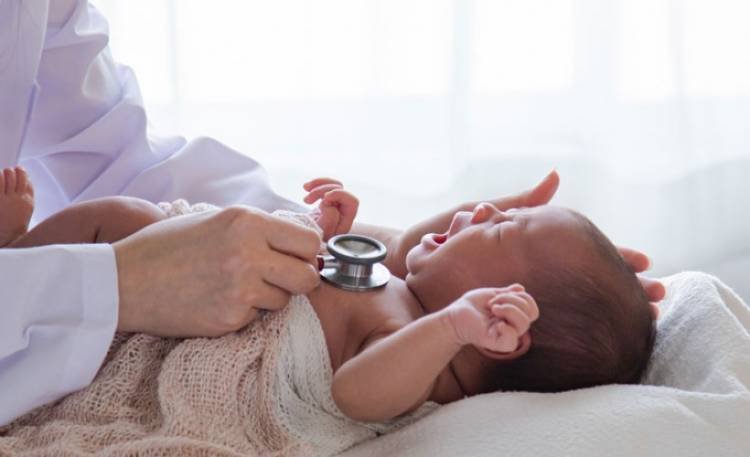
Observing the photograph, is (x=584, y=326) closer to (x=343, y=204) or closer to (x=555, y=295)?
(x=555, y=295)

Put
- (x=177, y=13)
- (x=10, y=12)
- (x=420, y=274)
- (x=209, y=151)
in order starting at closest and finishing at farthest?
(x=420, y=274)
(x=10, y=12)
(x=209, y=151)
(x=177, y=13)

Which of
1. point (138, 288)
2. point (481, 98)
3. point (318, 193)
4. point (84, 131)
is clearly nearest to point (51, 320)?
point (138, 288)

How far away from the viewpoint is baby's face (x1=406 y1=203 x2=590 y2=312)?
1064 millimetres

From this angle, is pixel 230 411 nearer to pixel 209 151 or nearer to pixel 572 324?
pixel 572 324

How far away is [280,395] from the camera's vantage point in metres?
0.98

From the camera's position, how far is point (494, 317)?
2.95ft

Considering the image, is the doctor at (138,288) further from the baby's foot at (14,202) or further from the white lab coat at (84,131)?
the white lab coat at (84,131)

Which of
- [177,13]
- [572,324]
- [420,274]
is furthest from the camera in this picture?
[177,13]

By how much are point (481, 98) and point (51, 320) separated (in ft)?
4.59

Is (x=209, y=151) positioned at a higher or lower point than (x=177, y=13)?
lower

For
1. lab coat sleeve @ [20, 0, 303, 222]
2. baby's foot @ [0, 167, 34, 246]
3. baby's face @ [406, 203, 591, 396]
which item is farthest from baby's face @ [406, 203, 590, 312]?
baby's foot @ [0, 167, 34, 246]

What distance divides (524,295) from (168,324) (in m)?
0.37

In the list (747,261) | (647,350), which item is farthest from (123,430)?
(747,261)

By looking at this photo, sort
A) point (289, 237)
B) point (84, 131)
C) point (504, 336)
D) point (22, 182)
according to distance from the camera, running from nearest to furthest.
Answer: point (504, 336) → point (289, 237) → point (22, 182) → point (84, 131)
